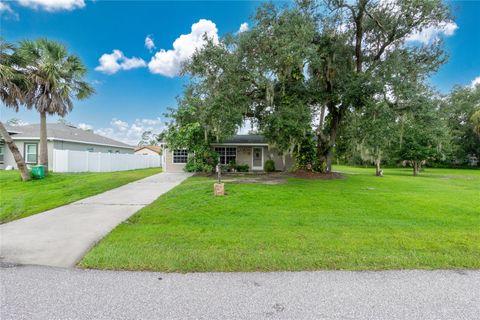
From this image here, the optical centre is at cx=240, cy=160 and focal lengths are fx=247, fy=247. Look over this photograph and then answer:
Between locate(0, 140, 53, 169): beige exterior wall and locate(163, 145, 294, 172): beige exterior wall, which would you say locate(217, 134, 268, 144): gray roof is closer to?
locate(163, 145, 294, 172): beige exterior wall

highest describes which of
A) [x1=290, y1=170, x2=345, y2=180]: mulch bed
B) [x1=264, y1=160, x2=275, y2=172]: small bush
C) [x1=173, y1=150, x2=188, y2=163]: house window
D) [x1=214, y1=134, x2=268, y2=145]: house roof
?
[x1=214, y1=134, x2=268, y2=145]: house roof

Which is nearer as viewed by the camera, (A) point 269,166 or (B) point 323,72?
(B) point 323,72

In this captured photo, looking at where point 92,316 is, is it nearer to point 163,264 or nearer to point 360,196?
point 163,264

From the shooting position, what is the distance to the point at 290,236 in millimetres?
4430

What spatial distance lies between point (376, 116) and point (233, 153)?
34.0 feet

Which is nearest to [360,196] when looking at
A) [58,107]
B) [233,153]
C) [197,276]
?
[197,276]

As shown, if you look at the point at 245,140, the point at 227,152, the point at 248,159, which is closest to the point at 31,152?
the point at 227,152

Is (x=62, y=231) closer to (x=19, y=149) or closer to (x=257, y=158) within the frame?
(x=257, y=158)

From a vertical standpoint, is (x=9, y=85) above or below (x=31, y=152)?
above

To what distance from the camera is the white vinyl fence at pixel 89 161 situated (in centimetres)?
1612

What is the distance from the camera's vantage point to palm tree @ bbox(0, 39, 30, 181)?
10391 mm

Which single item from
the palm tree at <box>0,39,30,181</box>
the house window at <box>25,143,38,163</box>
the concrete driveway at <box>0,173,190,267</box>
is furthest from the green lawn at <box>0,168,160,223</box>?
the house window at <box>25,143,38,163</box>

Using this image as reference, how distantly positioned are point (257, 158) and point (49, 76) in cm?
1350

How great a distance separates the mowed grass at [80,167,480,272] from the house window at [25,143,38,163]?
53.4ft
